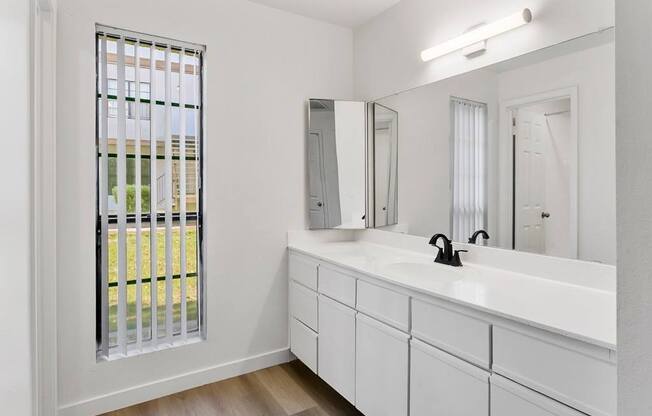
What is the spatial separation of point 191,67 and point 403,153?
1.47 metres

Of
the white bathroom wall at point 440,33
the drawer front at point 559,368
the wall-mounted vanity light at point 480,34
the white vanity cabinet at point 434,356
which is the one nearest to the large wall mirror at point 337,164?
the white bathroom wall at point 440,33

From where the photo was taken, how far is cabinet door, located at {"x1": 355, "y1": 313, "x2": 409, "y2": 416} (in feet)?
5.29

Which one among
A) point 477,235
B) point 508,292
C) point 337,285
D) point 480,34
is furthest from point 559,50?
point 337,285

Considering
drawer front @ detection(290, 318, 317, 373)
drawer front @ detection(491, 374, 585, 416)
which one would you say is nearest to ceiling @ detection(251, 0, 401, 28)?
drawer front @ detection(290, 318, 317, 373)

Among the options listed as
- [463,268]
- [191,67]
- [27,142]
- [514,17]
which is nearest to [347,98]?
[191,67]

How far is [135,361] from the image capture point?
7.09 feet

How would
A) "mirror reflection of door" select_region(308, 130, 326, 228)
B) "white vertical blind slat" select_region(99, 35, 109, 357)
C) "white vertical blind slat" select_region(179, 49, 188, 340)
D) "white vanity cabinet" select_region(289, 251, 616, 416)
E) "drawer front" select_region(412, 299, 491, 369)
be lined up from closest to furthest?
"white vanity cabinet" select_region(289, 251, 616, 416)
"drawer front" select_region(412, 299, 491, 369)
"white vertical blind slat" select_region(99, 35, 109, 357)
"white vertical blind slat" select_region(179, 49, 188, 340)
"mirror reflection of door" select_region(308, 130, 326, 228)

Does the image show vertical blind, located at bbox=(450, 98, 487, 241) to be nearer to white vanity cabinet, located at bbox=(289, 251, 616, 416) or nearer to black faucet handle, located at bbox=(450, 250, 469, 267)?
black faucet handle, located at bbox=(450, 250, 469, 267)

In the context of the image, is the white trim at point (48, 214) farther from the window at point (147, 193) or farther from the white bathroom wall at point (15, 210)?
the white bathroom wall at point (15, 210)

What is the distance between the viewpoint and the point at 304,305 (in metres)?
2.40

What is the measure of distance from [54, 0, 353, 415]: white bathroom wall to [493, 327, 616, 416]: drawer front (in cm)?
168

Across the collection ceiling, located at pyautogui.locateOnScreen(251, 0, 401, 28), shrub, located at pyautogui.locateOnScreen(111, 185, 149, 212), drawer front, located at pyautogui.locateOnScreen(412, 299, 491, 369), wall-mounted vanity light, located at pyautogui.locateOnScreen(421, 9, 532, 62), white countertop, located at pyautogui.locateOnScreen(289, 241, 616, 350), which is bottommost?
drawer front, located at pyautogui.locateOnScreen(412, 299, 491, 369)

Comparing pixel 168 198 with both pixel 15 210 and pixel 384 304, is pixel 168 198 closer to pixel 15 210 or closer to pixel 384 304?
pixel 15 210

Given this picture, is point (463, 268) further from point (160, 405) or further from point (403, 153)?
point (160, 405)
